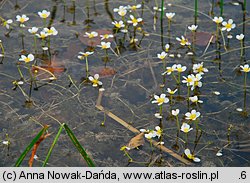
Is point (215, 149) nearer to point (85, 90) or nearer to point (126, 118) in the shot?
point (126, 118)

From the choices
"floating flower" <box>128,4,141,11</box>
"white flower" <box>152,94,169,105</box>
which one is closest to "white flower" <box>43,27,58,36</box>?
"floating flower" <box>128,4,141,11</box>

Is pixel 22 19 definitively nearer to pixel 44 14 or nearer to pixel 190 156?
pixel 44 14

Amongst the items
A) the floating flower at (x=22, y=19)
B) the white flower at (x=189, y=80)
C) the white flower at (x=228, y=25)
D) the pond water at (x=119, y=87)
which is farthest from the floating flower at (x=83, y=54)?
the white flower at (x=228, y=25)

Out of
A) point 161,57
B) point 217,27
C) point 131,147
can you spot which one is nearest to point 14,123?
point 131,147

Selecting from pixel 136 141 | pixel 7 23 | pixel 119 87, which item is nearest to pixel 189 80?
pixel 119 87

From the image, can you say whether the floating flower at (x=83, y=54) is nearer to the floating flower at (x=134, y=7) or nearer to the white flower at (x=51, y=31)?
the white flower at (x=51, y=31)
